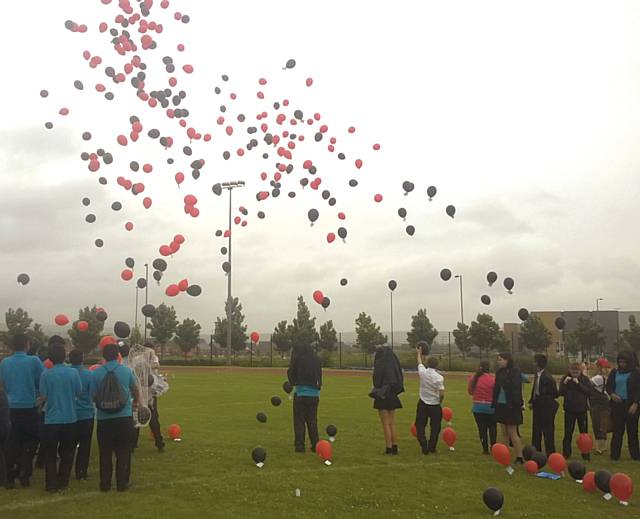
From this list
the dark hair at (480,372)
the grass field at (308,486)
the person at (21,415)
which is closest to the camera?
the grass field at (308,486)

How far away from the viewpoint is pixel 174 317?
54031 millimetres

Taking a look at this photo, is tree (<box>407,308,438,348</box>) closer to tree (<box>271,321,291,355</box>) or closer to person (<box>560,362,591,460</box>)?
tree (<box>271,321,291,355</box>)

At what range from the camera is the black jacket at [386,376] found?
940 centimetres

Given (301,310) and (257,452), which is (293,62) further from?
(301,310)

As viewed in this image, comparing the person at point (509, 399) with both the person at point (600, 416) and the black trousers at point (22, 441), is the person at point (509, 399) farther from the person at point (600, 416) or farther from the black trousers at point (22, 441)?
the black trousers at point (22, 441)

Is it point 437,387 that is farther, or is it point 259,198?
point 259,198

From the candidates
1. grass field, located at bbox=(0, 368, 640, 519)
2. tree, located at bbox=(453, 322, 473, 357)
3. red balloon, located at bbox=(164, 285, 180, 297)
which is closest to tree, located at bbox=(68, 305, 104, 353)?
tree, located at bbox=(453, 322, 473, 357)

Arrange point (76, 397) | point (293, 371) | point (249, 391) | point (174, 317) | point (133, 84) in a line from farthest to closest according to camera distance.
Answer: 1. point (174, 317)
2. point (249, 391)
3. point (133, 84)
4. point (293, 371)
5. point (76, 397)

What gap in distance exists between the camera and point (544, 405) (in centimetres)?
956

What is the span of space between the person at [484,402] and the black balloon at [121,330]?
561 cm

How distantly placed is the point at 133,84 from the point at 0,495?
9353 millimetres

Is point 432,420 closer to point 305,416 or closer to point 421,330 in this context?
point 305,416

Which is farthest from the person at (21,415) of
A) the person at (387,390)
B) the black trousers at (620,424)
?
the black trousers at (620,424)

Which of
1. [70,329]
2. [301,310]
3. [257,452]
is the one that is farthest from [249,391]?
[70,329]
